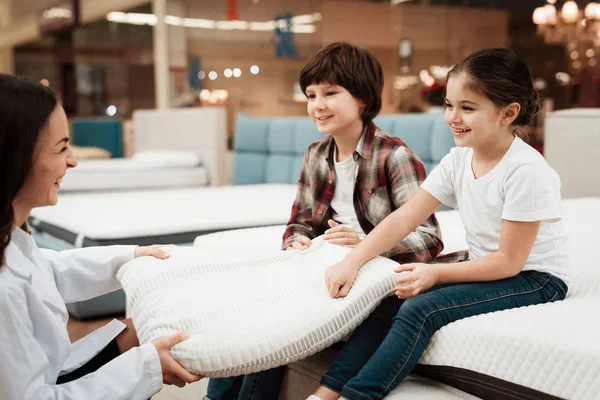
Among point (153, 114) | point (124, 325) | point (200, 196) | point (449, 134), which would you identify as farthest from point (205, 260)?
point (153, 114)

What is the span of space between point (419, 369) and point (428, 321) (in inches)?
4.4

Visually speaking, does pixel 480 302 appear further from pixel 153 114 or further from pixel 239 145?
pixel 153 114

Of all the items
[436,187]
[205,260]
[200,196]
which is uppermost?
[436,187]

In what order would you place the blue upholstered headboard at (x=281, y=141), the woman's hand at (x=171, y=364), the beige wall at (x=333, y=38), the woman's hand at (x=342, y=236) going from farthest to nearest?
the beige wall at (x=333, y=38), the blue upholstered headboard at (x=281, y=141), the woman's hand at (x=342, y=236), the woman's hand at (x=171, y=364)

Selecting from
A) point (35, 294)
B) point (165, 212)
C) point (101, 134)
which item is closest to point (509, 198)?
point (35, 294)

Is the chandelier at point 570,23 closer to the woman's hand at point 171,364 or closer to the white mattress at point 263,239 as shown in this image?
the white mattress at point 263,239

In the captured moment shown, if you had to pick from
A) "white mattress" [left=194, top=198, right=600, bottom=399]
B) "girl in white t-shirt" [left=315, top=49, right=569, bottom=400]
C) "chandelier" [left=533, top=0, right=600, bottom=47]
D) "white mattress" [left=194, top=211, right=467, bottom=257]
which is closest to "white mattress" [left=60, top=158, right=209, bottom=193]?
"white mattress" [left=194, top=211, right=467, bottom=257]

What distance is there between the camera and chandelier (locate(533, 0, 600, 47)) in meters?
6.20

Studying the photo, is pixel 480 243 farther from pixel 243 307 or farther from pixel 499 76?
pixel 243 307

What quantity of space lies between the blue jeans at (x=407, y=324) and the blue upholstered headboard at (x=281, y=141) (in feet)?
5.30

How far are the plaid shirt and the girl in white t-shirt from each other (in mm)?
201

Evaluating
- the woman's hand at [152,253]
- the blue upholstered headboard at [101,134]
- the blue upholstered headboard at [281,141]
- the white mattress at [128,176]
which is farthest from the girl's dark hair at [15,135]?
the blue upholstered headboard at [101,134]

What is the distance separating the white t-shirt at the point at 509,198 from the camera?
1195 millimetres

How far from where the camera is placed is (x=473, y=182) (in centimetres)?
131
